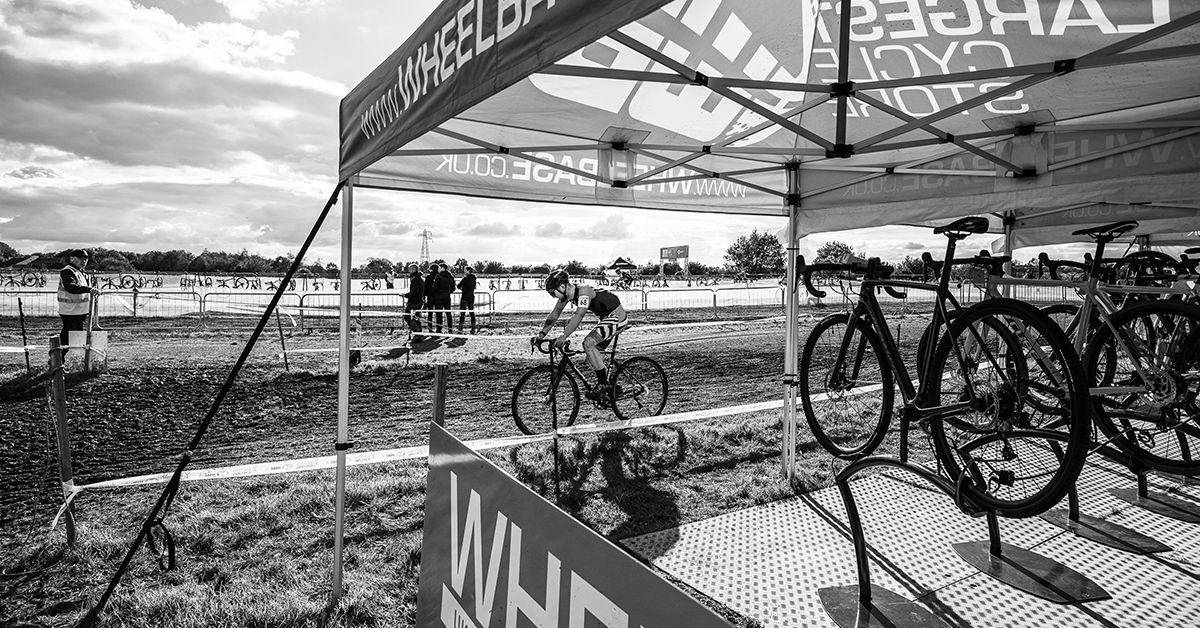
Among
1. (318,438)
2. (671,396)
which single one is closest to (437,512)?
(318,438)

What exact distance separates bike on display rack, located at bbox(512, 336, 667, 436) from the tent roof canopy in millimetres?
2362

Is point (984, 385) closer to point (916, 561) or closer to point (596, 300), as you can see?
point (916, 561)

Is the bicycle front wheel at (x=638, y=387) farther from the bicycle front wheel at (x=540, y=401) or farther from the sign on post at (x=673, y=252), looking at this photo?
the sign on post at (x=673, y=252)

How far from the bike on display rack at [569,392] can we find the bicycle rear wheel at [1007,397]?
177 inches

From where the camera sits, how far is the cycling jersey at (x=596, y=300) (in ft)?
24.2

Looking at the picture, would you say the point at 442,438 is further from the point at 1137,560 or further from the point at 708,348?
the point at 708,348

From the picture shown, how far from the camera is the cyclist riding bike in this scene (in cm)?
731

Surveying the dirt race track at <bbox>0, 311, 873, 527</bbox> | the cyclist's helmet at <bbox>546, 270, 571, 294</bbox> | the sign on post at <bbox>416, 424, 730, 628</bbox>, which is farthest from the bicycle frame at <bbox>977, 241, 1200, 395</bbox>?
the dirt race track at <bbox>0, 311, 873, 527</bbox>

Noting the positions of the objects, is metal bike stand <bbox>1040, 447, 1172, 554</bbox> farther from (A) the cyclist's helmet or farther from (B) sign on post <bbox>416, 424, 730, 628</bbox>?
(A) the cyclist's helmet

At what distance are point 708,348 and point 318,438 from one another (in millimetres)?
9917

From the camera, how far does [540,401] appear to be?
25.4ft

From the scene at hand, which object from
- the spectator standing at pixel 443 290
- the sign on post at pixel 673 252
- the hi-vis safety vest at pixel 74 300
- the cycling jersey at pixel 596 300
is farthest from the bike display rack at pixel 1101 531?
the sign on post at pixel 673 252

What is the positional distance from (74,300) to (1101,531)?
13610 mm

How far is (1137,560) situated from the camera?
4.09 meters
